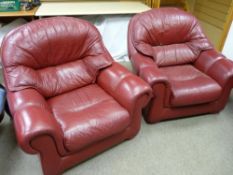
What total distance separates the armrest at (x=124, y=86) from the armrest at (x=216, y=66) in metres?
0.84

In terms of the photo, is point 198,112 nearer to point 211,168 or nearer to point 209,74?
point 209,74

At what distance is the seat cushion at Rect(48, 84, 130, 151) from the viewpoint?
148 centimetres

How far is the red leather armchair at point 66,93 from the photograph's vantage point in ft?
4.64

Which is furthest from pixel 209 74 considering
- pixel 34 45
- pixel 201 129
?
pixel 34 45

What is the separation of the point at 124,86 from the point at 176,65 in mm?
912

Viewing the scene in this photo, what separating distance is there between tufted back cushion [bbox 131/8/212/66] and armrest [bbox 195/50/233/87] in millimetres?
85

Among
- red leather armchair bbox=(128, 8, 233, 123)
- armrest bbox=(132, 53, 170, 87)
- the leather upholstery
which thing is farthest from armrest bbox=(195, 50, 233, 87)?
the leather upholstery

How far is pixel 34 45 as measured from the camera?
1717mm

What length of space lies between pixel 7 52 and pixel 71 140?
0.87 m

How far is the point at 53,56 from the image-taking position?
6.05 feet

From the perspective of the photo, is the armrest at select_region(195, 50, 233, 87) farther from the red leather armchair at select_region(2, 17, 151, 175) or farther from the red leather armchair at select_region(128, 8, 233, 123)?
the red leather armchair at select_region(2, 17, 151, 175)

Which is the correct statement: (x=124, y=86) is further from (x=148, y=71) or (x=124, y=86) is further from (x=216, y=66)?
(x=216, y=66)

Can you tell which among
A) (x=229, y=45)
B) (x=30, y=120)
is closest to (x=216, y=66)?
(x=229, y=45)

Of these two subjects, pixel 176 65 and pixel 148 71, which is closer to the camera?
pixel 148 71
